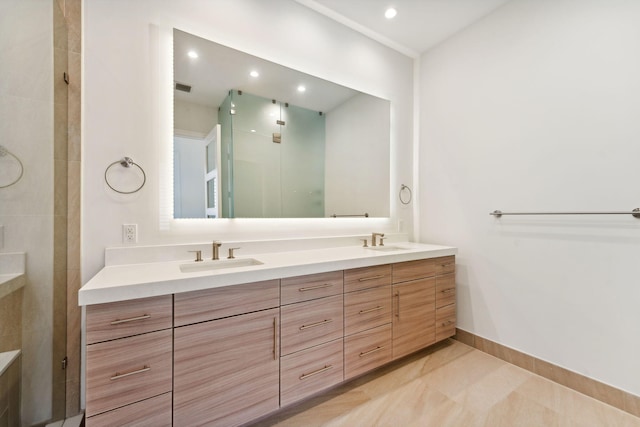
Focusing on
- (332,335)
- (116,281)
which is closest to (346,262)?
(332,335)

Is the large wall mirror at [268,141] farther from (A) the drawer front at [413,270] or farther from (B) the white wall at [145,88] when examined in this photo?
(A) the drawer front at [413,270]

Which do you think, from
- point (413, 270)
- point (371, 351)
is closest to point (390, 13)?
point (413, 270)

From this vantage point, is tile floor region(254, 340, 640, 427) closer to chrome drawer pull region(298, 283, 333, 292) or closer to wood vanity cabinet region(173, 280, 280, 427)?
wood vanity cabinet region(173, 280, 280, 427)

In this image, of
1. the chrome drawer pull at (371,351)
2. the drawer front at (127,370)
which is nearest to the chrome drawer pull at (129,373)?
the drawer front at (127,370)

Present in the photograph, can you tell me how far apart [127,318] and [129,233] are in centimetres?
62

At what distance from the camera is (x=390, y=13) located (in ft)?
7.22

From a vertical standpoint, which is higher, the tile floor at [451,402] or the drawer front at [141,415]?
the drawer front at [141,415]

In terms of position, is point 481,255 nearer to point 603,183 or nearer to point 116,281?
point 603,183

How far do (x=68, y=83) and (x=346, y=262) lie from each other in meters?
1.81

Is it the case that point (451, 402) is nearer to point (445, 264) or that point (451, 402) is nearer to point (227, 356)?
point (445, 264)

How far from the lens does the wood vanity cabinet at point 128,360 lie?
100 centimetres

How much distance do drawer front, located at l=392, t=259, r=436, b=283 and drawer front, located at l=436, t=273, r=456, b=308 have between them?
0.14 m

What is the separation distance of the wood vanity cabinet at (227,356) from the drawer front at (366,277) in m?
0.47

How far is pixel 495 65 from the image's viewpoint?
2172mm
